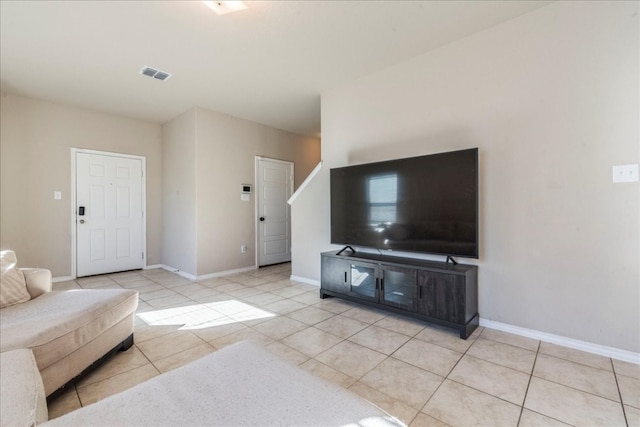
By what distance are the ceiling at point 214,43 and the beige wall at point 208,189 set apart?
729mm

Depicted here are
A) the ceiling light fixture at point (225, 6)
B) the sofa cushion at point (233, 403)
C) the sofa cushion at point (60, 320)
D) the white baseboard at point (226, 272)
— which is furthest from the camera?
the white baseboard at point (226, 272)

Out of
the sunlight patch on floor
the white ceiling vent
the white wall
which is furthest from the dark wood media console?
the white ceiling vent

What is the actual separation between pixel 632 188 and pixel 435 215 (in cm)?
131

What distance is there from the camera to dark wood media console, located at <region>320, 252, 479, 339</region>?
245 cm

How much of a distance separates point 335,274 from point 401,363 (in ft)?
4.56

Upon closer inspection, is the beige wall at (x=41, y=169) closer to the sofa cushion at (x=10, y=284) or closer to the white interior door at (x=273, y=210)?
the white interior door at (x=273, y=210)

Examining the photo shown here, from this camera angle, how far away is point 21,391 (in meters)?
1.12

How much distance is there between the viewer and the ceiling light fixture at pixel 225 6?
2.27 m

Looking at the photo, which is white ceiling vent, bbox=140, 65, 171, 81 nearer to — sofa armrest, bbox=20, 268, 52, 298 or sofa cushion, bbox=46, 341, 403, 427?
sofa armrest, bbox=20, 268, 52, 298

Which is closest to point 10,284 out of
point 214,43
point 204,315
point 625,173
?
point 204,315

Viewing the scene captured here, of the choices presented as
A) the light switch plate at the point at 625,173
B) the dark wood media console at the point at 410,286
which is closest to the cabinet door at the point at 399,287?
the dark wood media console at the point at 410,286

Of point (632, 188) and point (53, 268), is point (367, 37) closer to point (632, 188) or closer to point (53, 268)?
point (632, 188)

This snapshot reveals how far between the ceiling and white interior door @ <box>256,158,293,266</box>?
5.50ft

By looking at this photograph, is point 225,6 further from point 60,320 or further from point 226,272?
point 226,272
